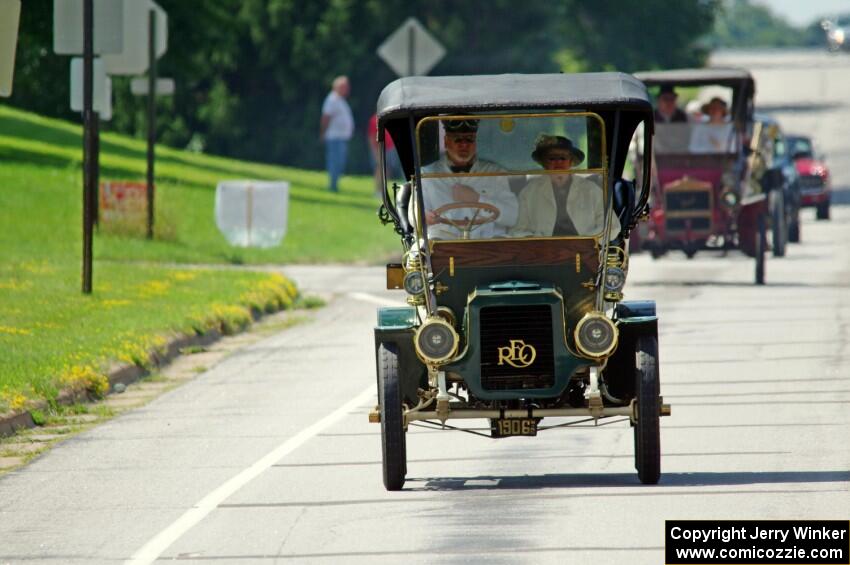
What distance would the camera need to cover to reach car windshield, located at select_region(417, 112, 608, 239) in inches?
453

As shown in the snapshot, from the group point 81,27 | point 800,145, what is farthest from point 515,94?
point 800,145

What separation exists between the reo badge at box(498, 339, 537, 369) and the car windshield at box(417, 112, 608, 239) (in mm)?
788

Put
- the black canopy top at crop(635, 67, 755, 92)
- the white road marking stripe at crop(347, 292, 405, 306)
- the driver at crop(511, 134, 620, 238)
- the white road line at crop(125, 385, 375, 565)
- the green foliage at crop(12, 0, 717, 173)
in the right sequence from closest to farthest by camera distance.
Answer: the white road line at crop(125, 385, 375, 565) → the driver at crop(511, 134, 620, 238) → the white road marking stripe at crop(347, 292, 405, 306) → the black canopy top at crop(635, 67, 755, 92) → the green foliage at crop(12, 0, 717, 173)

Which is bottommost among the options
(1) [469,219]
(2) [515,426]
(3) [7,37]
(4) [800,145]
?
(2) [515,426]

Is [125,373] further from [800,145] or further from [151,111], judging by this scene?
[800,145]

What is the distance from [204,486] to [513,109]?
272 cm

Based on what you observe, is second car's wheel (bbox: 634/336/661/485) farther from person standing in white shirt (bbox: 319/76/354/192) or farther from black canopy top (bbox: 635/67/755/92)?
person standing in white shirt (bbox: 319/76/354/192)

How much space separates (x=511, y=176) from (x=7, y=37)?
4773mm

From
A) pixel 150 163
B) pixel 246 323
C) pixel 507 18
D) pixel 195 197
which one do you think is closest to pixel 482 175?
pixel 246 323

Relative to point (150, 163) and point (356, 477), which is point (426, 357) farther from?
point (150, 163)

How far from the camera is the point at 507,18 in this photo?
54250mm

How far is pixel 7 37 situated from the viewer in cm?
1459

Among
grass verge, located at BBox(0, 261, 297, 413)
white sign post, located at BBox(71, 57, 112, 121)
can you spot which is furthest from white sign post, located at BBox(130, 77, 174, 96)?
white sign post, located at BBox(71, 57, 112, 121)

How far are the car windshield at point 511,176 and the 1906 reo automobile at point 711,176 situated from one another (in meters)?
12.9
